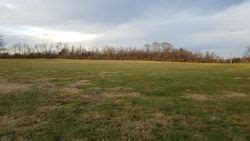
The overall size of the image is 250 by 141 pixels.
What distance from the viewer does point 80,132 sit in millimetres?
7539

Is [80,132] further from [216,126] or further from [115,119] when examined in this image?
[216,126]

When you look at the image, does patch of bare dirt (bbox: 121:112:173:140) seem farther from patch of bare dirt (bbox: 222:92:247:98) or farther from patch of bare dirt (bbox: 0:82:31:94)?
patch of bare dirt (bbox: 0:82:31:94)

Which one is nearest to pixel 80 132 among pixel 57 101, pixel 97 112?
pixel 97 112

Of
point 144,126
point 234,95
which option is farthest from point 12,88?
point 234,95

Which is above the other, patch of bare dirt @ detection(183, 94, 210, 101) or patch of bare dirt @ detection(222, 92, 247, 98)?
patch of bare dirt @ detection(183, 94, 210, 101)

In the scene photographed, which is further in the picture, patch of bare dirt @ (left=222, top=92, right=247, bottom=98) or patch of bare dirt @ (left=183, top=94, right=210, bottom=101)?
patch of bare dirt @ (left=222, top=92, right=247, bottom=98)

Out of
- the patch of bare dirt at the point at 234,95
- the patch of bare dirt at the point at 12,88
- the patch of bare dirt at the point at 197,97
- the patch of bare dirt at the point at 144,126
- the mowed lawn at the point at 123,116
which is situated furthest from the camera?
the patch of bare dirt at the point at 12,88

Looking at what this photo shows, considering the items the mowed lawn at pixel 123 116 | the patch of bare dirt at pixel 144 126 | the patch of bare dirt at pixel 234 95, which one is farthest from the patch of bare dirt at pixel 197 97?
the patch of bare dirt at pixel 144 126

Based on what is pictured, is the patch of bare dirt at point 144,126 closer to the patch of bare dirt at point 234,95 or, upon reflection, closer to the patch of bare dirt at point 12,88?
the patch of bare dirt at point 234,95

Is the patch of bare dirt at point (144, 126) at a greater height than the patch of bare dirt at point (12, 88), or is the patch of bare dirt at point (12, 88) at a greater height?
the patch of bare dirt at point (12, 88)

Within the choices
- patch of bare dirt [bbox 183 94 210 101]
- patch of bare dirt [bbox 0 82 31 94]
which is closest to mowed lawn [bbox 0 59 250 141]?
patch of bare dirt [bbox 183 94 210 101]

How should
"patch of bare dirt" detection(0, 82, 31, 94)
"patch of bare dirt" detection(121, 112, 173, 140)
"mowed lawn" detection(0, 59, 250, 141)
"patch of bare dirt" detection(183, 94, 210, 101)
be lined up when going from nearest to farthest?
"patch of bare dirt" detection(121, 112, 173, 140), "mowed lawn" detection(0, 59, 250, 141), "patch of bare dirt" detection(183, 94, 210, 101), "patch of bare dirt" detection(0, 82, 31, 94)

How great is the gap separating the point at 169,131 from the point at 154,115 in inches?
64.2

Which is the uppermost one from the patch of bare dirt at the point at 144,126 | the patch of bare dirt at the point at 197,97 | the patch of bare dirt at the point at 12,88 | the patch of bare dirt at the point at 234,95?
the patch of bare dirt at the point at 12,88
